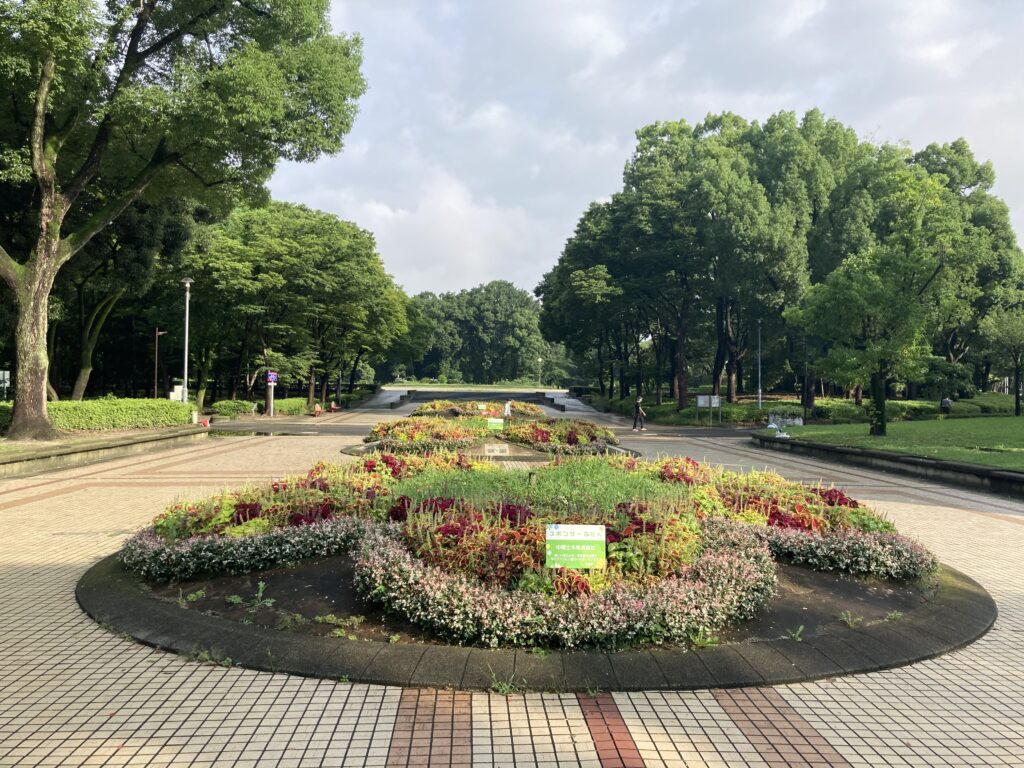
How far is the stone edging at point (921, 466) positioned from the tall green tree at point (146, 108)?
17469mm

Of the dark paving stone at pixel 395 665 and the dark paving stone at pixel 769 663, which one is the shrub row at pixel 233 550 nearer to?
the dark paving stone at pixel 395 665

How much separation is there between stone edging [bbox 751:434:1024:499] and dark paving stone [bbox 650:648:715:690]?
37.9ft

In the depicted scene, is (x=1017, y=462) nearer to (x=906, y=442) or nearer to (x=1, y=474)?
(x=906, y=442)

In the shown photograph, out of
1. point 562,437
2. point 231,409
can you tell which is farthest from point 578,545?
point 231,409

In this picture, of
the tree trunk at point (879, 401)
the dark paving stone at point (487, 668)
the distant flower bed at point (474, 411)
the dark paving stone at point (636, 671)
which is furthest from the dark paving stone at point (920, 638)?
the distant flower bed at point (474, 411)

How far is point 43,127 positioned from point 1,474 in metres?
9.63

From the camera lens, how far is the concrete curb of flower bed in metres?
3.59

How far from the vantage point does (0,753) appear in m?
2.87

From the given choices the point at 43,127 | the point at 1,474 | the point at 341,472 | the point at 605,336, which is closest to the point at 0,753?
the point at 341,472

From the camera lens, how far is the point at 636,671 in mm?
3654

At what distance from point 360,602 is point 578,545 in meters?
1.73

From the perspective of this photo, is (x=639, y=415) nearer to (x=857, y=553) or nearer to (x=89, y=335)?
(x=857, y=553)

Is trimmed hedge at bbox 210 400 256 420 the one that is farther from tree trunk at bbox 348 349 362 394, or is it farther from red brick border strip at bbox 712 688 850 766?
red brick border strip at bbox 712 688 850 766

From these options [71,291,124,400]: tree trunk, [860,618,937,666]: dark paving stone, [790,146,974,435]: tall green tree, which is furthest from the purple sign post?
[860,618,937,666]: dark paving stone
